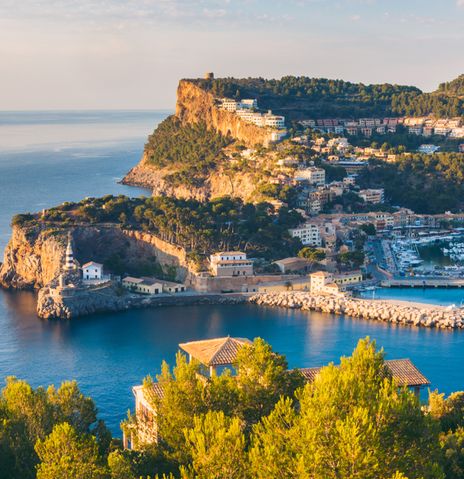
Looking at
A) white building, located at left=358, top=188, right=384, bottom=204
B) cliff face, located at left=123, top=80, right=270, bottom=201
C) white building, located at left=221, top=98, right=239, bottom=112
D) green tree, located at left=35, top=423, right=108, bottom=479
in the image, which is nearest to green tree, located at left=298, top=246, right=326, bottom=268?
cliff face, located at left=123, top=80, right=270, bottom=201

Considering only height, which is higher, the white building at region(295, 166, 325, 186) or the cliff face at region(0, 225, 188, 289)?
the white building at region(295, 166, 325, 186)

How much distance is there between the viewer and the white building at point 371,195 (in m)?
54.1

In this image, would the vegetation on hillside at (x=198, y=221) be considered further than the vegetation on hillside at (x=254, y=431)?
Yes

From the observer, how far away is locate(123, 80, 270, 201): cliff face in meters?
57.8

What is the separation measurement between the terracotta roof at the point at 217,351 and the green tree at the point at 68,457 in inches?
190

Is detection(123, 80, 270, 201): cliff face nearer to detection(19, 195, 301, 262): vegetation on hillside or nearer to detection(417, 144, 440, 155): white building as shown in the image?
detection(19, 195, 301, 262): vegetation on hillside

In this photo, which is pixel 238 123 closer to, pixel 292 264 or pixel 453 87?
pixel 453 87

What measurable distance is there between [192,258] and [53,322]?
7586 mm

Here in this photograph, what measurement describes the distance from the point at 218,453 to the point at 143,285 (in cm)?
2462

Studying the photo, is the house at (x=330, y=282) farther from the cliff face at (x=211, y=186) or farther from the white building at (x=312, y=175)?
the white building at (x=312, y=175)

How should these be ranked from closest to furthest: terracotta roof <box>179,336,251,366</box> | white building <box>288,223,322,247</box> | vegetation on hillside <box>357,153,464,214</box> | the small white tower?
terracotta roof <box>179,336,251,366</box>, the small white tower, white building <box>288,223,322,247</box>, vegetation on hillside <box>357,153,464,214</box>

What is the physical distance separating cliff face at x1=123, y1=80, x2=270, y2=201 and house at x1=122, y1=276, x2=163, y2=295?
51.2 feet

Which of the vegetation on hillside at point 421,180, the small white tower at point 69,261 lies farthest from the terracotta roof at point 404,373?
the vegetation on hillside at point 421,180

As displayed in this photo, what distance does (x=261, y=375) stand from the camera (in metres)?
14.6
